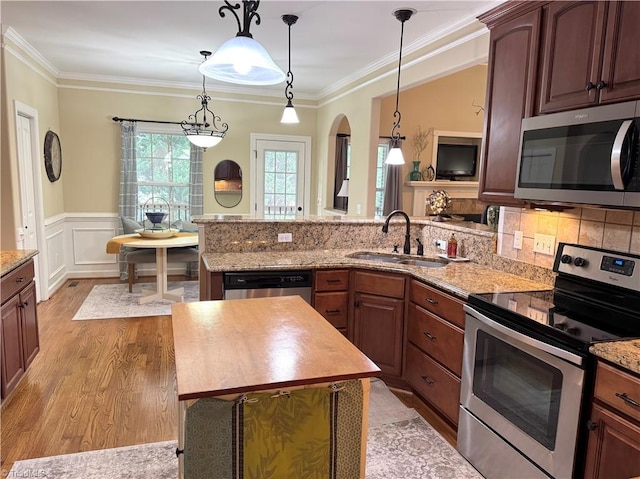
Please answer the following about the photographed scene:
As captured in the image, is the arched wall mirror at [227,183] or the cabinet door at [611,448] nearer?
the cabinet door at [611,448]

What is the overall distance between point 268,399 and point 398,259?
87.6 inches

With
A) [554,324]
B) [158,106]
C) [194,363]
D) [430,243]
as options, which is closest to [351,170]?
[430,243]

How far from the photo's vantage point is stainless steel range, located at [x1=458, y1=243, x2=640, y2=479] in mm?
1727

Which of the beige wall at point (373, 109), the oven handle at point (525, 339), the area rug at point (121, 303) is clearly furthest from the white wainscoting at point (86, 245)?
the oven handle at point (525, 339)

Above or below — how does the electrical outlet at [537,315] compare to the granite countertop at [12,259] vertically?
above

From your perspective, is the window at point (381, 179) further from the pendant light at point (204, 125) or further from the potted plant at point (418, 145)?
the pendant light at point (204, 125)

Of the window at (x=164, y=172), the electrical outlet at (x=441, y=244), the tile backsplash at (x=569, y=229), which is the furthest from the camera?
the window at (x=164, y=172)


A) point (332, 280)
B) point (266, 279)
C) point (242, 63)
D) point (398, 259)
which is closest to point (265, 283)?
point (266, 279)

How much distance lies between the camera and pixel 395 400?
2.95 metres

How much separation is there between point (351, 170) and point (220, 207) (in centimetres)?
224

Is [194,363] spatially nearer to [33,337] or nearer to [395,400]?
[395,400]

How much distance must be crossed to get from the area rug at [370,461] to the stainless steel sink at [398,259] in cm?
121

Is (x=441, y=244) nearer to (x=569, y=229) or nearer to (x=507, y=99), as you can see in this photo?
(x=569, y=229)

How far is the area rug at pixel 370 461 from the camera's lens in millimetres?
2195
